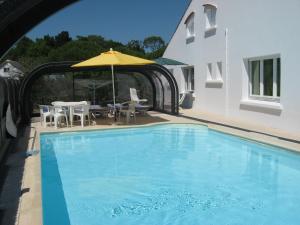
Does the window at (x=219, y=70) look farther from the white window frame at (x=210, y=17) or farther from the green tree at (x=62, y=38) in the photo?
the green tree at (x=62, y=38)

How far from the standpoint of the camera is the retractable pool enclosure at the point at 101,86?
760 inches

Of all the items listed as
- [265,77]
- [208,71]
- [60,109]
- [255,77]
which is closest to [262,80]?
[265,77]

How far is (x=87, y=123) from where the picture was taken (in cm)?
1695

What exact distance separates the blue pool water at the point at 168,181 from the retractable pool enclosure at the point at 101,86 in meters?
5.88

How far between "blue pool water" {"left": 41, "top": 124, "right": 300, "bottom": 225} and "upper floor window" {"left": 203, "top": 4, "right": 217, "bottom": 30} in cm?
866

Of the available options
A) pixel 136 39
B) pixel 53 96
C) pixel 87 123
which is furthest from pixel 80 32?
pixel 87 123

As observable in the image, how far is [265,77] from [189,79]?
9.77 m

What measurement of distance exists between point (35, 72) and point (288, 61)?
1164 cm

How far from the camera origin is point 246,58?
52.4ft

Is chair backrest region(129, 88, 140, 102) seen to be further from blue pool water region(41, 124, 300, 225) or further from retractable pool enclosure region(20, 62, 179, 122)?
blue pool water region(41, 124, 300, 225)

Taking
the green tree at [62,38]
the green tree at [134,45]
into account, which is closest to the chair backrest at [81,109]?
the green tree at [62,38]

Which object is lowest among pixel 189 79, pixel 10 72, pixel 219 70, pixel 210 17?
pixel 189 79

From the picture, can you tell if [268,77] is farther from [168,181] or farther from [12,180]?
[12,180]

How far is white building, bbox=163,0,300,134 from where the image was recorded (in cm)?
1274
